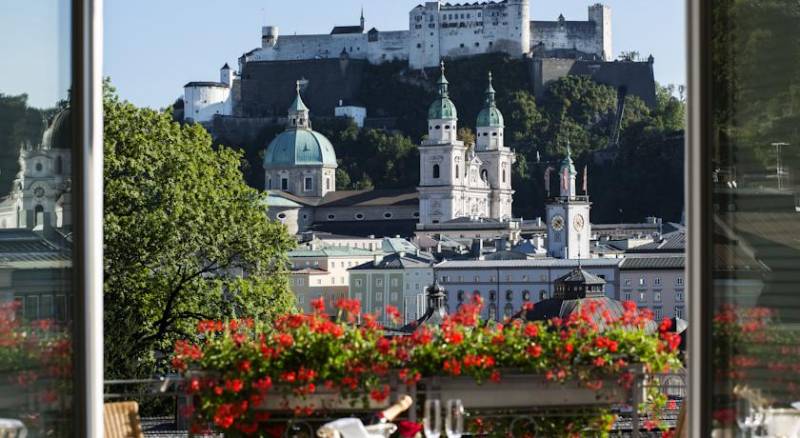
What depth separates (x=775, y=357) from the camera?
107 inches

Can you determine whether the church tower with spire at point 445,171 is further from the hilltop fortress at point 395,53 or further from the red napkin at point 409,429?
the red napkin at point 409,429

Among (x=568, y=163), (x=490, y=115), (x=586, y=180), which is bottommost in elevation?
(x=586, y=180)

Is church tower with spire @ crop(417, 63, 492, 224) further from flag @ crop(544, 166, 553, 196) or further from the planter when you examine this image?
the planter

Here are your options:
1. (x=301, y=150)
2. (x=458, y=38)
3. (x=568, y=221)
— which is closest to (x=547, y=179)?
(x=568, y=221)

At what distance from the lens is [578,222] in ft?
253

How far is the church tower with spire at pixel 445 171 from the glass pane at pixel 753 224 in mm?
78353

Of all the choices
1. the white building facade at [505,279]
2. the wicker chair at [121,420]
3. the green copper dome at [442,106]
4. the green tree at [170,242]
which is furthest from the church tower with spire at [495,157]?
the wicker chair at [121,420]

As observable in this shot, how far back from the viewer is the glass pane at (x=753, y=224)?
2.72 metres

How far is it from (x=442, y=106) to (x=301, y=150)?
27.6 ft

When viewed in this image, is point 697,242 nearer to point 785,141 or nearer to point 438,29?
point 785,141

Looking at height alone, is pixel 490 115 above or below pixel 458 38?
below

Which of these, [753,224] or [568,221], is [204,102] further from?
[753,224]

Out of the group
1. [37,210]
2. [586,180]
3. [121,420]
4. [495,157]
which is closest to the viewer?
[37,210]

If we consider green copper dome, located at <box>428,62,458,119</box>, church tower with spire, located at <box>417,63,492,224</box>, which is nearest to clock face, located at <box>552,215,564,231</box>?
church tower with spire, located at <box>417,63,492,224</box>
